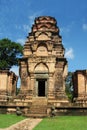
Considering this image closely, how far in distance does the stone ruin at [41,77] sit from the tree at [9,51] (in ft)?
50.8

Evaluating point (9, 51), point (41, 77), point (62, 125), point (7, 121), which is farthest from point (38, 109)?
point (9, 51)

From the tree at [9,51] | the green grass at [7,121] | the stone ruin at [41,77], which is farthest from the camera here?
the tree at [9,51]

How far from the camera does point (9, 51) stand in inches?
1633

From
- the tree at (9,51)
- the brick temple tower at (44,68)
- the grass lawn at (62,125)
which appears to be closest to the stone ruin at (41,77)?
the brick temple tower at (44,68)

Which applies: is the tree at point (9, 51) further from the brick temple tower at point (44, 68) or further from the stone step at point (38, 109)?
the stone step at point (38, 109)

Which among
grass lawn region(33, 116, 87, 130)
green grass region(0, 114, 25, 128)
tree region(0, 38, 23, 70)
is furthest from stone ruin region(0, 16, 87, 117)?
tree region(0, 38, 23, 70)

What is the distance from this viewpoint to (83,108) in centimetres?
2047

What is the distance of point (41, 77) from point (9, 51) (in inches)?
766

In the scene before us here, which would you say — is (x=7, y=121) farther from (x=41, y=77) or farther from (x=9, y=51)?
(x=9, y=51)

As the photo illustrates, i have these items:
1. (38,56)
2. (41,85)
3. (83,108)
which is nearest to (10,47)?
(41,85)

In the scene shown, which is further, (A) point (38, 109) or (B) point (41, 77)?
(B) point (41, 77)

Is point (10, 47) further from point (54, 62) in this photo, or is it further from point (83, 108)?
point (83, 108)

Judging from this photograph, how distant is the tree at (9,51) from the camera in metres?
40.7

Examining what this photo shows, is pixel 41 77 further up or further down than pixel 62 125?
further up
